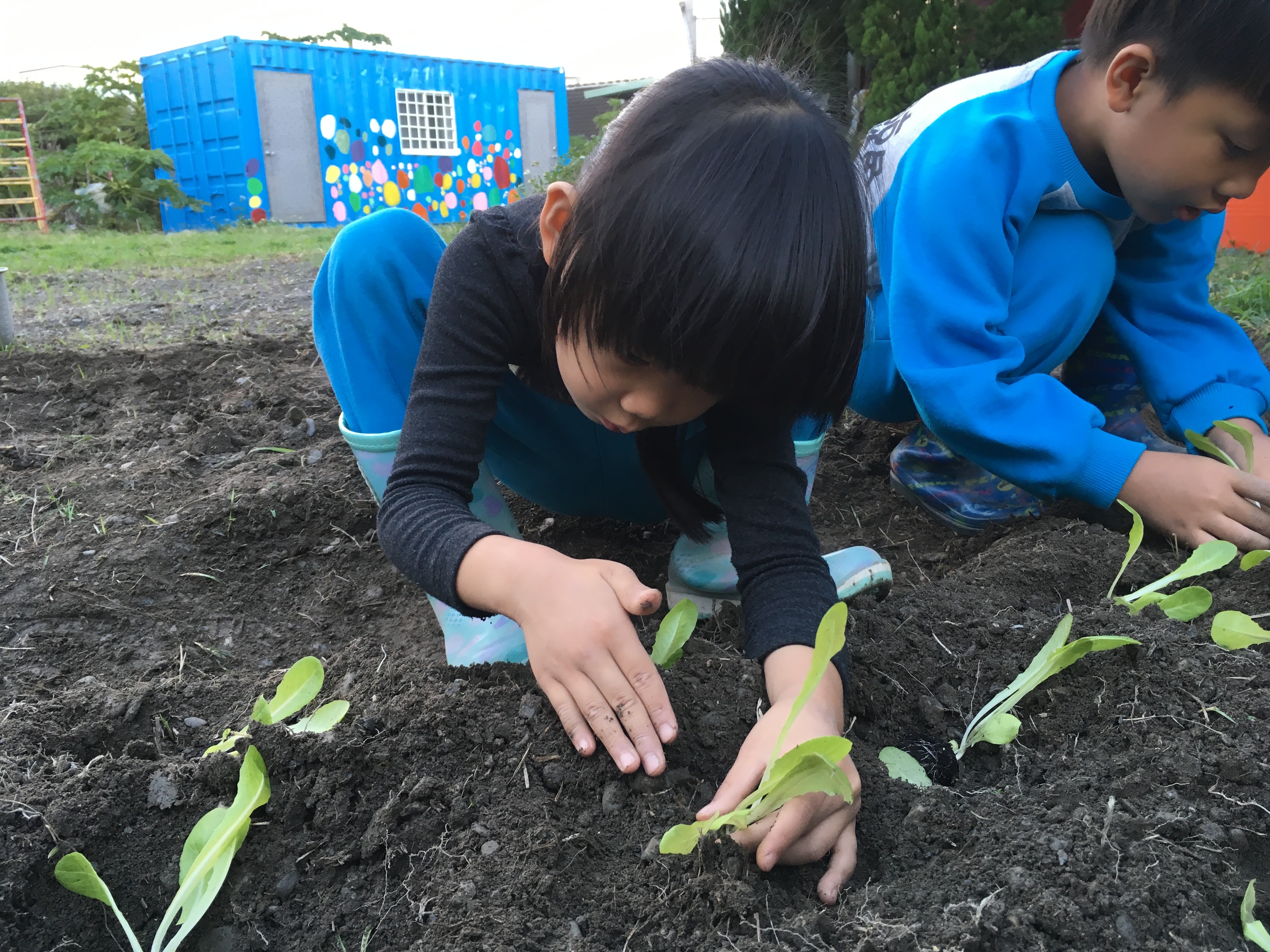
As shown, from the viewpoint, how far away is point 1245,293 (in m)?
3.10

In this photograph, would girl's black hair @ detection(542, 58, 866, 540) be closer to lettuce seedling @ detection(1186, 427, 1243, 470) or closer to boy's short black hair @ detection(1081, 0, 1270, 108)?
boy's short black hair @ detection(1081, 0, 1270, 108)

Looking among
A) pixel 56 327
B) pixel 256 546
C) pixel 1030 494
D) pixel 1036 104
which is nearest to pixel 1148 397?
pixel 1030 494

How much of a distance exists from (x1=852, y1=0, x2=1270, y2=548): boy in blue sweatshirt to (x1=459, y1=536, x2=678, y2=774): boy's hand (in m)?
0.90

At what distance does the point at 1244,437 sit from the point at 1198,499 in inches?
6.6

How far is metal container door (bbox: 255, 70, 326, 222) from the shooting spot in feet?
38.4

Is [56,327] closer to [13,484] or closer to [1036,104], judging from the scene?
[13,484]

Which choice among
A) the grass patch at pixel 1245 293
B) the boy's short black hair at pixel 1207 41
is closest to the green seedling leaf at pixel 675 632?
the boy's short black hair at pixel 1207 41

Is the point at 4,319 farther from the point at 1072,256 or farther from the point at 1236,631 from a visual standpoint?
the point at 1236,631

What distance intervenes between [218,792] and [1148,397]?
6.90 feet

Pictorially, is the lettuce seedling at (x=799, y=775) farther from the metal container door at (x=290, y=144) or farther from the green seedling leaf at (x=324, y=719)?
the metal container door at (x=290, y=144)

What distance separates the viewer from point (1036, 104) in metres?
1.69

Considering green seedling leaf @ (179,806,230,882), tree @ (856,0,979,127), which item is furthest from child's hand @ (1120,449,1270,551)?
tree @ (856,0,979,127)

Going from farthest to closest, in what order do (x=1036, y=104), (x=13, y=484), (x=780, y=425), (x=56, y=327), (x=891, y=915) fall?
(x=56, y=327), (x=13, y=484), (x=1036, y=104), (x=780, y=425), (x=891, y=915)

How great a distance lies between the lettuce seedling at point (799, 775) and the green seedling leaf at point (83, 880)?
0.51 meters
